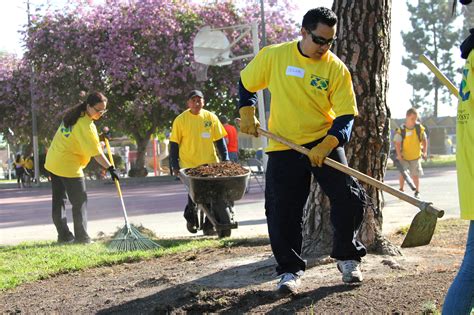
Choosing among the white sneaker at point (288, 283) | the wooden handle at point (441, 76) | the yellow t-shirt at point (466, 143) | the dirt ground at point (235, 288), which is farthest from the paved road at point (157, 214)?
the yellow t-shirt at point (466, 143)

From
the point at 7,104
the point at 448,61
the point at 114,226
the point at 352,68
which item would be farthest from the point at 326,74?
the point at 448,61

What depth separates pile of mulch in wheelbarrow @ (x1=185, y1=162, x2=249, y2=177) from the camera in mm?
8359

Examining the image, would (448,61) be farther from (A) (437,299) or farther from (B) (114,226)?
(A) (437,299)

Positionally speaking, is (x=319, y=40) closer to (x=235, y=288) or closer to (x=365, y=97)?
(x=365, y=97)

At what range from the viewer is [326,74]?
15.7ft

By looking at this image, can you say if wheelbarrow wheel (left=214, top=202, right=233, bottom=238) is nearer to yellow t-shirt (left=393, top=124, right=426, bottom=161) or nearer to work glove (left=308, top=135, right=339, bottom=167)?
work glove (left=308, top=135, right=339, bottom=167)

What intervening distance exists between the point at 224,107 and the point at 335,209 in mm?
26512

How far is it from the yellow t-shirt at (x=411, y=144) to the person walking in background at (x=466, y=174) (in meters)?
10.7

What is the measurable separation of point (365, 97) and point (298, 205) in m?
1.55

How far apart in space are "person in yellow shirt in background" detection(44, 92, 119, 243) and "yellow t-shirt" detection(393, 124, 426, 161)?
6.53 metres

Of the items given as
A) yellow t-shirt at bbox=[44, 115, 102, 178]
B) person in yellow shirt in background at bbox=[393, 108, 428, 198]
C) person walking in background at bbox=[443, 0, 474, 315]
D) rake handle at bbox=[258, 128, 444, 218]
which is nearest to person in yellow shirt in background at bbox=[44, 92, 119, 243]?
yellow t-shirt at bbox=[44, 115, 102, 178]

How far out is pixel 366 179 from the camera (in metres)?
4.52

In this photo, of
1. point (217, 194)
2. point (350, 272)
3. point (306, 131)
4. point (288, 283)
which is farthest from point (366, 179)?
point (217, 194)

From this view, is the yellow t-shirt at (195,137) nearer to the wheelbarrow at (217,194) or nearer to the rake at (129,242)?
the wheelbarrow at (217,194)
